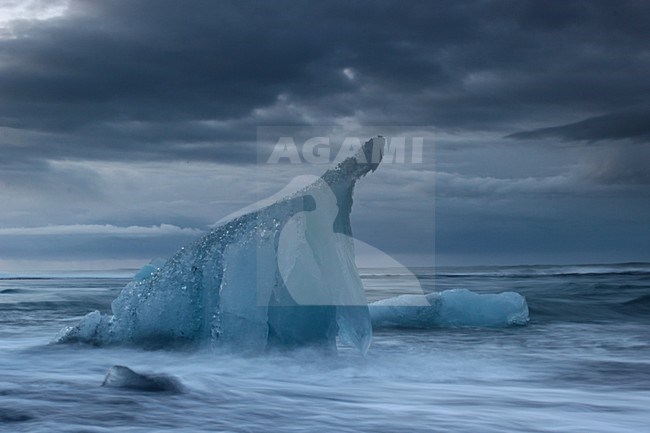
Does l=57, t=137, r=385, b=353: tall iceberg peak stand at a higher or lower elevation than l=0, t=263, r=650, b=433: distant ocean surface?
higher

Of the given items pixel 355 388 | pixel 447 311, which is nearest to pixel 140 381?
pixel 355 388

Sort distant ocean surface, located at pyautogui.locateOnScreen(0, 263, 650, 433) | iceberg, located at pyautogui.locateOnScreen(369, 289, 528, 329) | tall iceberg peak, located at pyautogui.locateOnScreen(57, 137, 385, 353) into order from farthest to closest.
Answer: iceberg, located at pyautogui.locateOnScreen(369, 289, 528, 329) < tall iceberg peak, located at pyautogui.locateOnScreen(57, 137, 385, 353) < distant ocean surface, located at pyautogui.locateOnScreen(0, 263, 650, 433)

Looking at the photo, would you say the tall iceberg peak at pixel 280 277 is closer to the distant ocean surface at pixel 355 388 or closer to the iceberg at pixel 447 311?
the distant ocean surface at pixel 355 388

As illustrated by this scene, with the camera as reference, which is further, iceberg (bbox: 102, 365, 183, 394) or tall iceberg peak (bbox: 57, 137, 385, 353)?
tall iceberg peak (bbox: 57, 137, 385, 353)

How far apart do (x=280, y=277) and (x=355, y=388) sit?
5.64 feet

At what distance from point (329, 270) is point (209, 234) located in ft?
5.47

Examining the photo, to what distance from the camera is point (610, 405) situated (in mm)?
7047

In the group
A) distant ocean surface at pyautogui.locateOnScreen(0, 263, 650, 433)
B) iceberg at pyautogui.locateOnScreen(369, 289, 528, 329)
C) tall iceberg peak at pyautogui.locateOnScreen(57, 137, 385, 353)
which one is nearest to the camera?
distant ocean surface at pyautogui.locateOnScreen(0, 263, 650, 433)

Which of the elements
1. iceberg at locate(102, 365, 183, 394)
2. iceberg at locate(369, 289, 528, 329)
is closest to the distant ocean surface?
iceberg at locate(102, 365, 183, 394)

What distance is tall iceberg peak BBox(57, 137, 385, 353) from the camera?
331 inches

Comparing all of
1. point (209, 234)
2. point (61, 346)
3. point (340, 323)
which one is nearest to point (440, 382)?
point (340, 323)

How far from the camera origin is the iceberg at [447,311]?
45.6 ft

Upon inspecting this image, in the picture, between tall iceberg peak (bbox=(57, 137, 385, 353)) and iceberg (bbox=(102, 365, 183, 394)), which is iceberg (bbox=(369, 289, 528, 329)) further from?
iceberg (bbox=(102, 365, 183, 394))

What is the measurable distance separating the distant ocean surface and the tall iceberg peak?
13.9 inches
